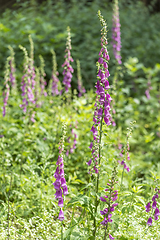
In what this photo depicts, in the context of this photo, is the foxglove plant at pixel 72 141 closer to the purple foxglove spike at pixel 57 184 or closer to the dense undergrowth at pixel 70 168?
the dense undergrowth at pixel 70 168

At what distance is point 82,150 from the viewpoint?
450 centimetres

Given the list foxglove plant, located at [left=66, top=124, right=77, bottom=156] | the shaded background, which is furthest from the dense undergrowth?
the shaded background

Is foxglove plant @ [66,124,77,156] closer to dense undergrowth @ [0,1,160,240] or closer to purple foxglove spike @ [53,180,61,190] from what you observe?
dense undergrowth @ [0,1,160,240]

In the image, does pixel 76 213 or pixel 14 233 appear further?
pixel 76 213

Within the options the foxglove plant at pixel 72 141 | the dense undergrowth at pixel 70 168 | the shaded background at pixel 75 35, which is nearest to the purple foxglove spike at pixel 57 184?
the dense undergrowth at pixel 70 168

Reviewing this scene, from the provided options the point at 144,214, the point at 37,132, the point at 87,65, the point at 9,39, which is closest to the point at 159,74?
the point at 87,65

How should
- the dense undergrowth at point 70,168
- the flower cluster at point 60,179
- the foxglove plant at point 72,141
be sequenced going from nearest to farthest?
1. the flower cluster at point 60,179
2. the dense undergrowth at point 70,168
3. the foxglove plant at point 72,141

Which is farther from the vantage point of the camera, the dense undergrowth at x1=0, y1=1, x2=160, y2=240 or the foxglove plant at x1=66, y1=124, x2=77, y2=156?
the foxglove plant at x1=66, y1=124, x2=77, y2=156

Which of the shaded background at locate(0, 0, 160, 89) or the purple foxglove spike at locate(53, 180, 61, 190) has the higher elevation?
the shaded background at locate(0, 0, 160, 89)

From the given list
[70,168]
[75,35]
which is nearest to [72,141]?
[70,168]

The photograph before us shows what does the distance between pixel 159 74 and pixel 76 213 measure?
6.56 meters

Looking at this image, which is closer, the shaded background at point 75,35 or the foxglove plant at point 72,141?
the foxglove plant at point 72,141

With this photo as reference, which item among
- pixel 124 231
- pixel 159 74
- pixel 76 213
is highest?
pixel 159 74

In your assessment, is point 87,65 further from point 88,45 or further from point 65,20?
point 65,20
